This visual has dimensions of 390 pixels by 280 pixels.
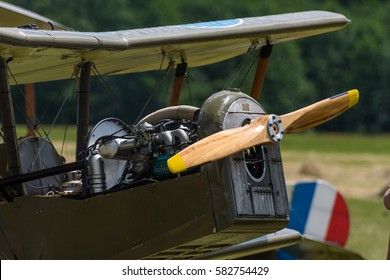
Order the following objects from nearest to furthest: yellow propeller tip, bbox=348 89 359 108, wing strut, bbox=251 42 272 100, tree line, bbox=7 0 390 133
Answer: yellow propeller tip, bbox=348 89 359 108
wing strut, bbox=251 42 272 100
tree line, bbox=7 0 390 133

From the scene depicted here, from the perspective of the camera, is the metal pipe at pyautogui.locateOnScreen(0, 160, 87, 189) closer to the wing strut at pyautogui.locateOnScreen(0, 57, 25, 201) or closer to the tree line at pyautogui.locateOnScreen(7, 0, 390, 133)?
the wing strut at pyautogui.locateOnScreen(0, 57, 25, 201)

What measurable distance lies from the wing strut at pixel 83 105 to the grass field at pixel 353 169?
7.97 meters

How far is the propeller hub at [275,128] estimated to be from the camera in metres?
9.92

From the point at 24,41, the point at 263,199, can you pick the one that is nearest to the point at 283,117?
the point at 263,199

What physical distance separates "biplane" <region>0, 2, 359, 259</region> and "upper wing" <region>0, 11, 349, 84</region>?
0.06 feet

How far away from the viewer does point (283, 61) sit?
55.0 metres

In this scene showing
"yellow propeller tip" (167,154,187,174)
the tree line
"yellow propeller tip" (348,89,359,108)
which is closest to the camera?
"yellow propeller tip" (167,154,187,174)

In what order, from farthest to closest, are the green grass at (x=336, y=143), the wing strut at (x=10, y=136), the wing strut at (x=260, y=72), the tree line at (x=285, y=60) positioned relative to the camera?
the tree line at (x=285, y=60) → the green grass at (x=336, y=143) → the wing strut at (x=260, y=72) → the wing strut at (x=10, y=136)

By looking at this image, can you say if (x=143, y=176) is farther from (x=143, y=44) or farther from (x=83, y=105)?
(x=83, y=105)

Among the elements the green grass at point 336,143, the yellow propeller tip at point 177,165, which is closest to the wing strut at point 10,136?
the yellow propeller tip at point 177,165

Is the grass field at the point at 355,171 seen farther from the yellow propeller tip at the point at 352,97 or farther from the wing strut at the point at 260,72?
the yellow propeller tip at the point at 352,97

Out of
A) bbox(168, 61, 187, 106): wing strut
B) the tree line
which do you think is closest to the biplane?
bbox(168, 61, 187, 106): wing strut

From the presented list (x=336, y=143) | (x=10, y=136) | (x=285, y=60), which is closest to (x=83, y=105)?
(x=10, y=136)

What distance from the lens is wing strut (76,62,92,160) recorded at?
11.6 m
